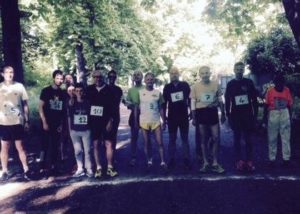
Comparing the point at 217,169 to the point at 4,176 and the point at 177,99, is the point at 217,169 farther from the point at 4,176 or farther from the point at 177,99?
the point at 4,176

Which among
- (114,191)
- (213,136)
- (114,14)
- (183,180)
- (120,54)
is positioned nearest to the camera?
(114,191)

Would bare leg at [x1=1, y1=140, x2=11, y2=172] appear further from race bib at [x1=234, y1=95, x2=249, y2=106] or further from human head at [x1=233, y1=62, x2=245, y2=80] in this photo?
human head at [x1=233, y1=62, x2=245, y2=80]

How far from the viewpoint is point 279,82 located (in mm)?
8945

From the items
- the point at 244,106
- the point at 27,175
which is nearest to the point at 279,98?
the point at 244,106

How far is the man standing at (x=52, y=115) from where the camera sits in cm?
872

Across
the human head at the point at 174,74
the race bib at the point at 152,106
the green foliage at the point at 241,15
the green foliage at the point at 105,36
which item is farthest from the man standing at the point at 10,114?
the green foliage at the point at 105,36

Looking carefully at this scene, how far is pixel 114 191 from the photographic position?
24.5 ft

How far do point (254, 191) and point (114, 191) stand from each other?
249cm

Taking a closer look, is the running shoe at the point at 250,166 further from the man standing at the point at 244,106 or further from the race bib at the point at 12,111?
the race bib at the point at 12,111

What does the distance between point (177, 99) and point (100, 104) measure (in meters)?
1.71

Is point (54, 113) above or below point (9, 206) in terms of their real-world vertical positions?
above

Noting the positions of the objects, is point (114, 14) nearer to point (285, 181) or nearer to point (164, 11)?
point (164, 11)

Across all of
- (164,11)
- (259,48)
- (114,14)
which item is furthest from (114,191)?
(114,14)

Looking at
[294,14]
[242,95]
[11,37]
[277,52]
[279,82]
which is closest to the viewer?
[294,14]
